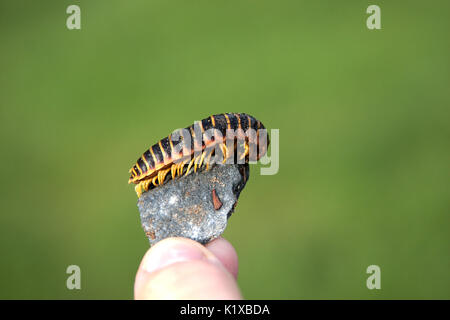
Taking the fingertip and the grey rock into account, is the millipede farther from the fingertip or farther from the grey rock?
the fingertip

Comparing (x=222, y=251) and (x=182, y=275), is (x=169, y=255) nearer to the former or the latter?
(x=182, y=275)

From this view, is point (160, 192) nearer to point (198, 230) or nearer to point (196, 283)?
point (198, 230)

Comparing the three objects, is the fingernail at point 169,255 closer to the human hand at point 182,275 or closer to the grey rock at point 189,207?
the human hand at point 182,275

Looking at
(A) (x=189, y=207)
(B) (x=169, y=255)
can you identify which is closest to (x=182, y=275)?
(B) (x=169, y=255)

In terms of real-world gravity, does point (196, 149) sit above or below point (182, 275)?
above

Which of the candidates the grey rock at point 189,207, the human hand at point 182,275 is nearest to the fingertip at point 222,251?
the grey rock at point 189,207

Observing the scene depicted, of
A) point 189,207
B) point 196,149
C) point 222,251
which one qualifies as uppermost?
point 196,149
